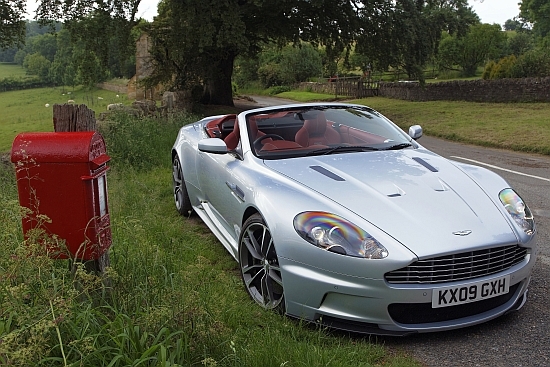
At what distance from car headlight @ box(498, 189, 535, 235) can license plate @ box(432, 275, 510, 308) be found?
0.53 meters

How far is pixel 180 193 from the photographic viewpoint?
6.77m

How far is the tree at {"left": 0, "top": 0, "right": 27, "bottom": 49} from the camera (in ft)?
64.6

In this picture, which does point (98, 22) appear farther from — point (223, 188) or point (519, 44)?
point (519, 44)

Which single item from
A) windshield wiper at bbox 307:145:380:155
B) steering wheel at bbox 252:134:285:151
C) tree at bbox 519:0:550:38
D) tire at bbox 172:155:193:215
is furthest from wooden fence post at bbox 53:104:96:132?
tree at bbox 519:0:550:38

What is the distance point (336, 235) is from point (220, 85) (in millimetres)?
23469

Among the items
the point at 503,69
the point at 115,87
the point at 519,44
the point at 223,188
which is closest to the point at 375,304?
the point at 223,188

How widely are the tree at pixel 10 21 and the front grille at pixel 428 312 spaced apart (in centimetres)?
2026

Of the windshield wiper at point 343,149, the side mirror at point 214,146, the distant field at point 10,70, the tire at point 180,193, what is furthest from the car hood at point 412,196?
the distant field at point 10,70

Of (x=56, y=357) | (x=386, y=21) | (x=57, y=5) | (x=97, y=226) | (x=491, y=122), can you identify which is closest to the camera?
(x=56, y=357)

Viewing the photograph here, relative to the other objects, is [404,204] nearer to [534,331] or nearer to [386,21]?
[534,331]

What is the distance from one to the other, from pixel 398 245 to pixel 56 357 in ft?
6.32

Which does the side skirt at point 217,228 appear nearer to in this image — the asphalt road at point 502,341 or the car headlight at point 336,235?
the car headlight at point 336,235

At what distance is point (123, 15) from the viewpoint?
20.8 meters

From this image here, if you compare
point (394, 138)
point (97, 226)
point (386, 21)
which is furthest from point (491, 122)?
point (97, 226)
